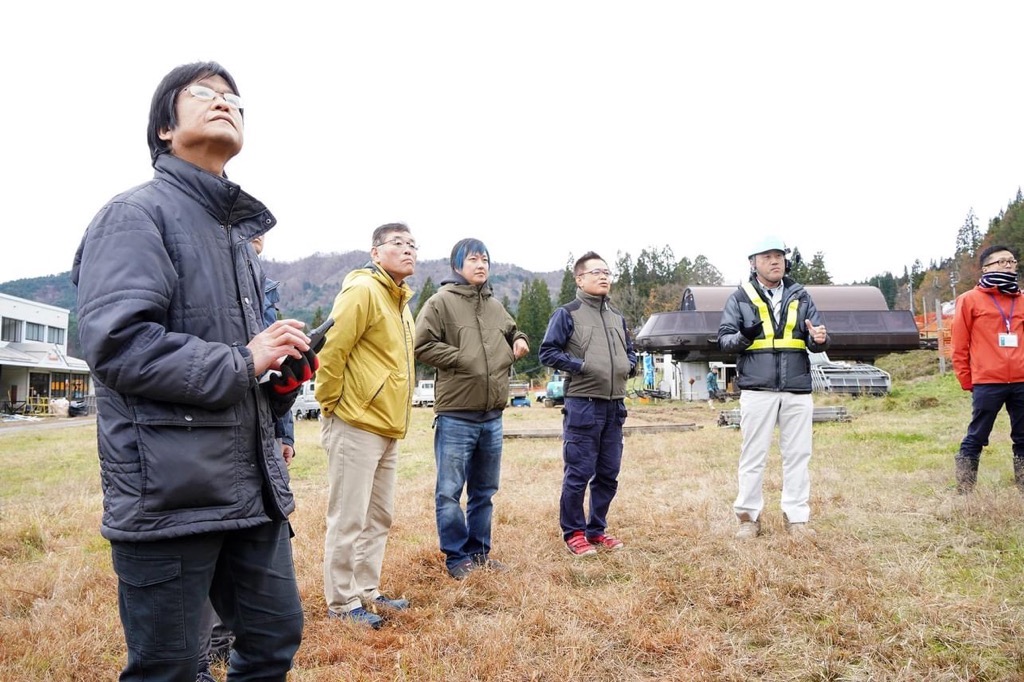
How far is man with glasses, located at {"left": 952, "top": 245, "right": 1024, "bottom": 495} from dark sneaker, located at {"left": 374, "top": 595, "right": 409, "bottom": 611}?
4557 millimetres

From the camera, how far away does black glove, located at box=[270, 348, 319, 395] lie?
1.91 metres

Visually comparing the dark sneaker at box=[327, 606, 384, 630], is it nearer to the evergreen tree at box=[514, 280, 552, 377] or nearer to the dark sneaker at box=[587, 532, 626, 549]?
the dark sneaker at box=[587, 532, 626, 549]

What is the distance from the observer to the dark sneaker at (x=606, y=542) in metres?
4.70

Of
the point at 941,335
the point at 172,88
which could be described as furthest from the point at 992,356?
the point at 941,335

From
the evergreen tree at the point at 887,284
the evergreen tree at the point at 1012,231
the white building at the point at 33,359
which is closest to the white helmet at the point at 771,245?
the white building at the point at 33,359

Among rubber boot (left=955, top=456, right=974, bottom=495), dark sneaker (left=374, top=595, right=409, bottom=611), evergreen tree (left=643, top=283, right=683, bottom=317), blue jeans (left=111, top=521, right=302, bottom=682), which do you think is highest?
evergreen tree (left=643, top=283, right=683, bottom=317)

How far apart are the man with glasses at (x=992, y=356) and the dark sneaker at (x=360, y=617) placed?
15.6 ft

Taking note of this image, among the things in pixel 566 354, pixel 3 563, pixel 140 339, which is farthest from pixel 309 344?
pixel 3 563

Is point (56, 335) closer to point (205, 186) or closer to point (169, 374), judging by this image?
point (205, 186)

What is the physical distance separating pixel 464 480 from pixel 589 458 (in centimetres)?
97

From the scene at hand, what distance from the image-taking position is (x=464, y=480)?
4.39m

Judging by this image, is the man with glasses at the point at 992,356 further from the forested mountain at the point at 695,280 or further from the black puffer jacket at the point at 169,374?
the forested mountain at the point at 695,280

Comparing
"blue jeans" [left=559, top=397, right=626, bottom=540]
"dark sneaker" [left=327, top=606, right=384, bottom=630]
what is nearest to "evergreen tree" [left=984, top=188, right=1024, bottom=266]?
"blue jeans" [left=559, top=397, right=626, bottom=540]

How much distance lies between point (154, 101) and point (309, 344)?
86cm
